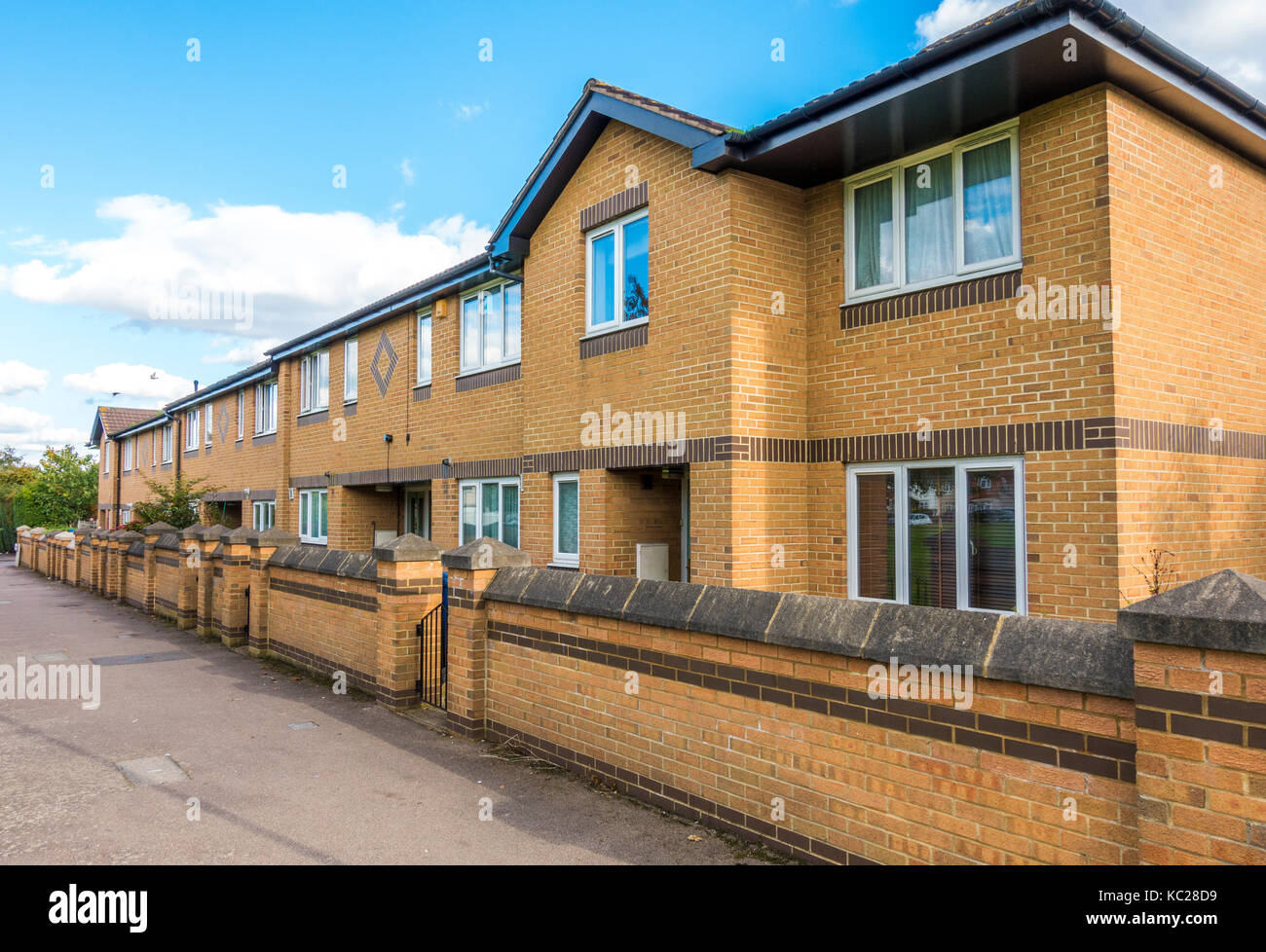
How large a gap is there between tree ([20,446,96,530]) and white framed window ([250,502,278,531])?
2964 cm

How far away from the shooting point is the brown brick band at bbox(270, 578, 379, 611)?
8.97 m

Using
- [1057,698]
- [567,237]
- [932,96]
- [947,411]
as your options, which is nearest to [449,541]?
[567,237]

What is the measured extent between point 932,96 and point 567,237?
4705 millimetres

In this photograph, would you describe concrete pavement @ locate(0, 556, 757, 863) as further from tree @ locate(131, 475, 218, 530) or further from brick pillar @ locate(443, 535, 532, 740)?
tree @ locate(131, 475, 218, 530)

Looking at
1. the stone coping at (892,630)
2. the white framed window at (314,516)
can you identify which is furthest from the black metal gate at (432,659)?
the white framed window at (314,516)

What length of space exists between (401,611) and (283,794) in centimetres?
269

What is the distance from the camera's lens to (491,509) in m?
12.3

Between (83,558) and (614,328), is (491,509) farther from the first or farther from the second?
(83,558)

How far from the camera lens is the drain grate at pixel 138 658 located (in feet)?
37.0

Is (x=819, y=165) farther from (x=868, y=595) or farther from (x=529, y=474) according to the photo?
(x=529, y=474)

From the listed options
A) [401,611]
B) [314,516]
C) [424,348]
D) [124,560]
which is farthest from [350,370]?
[401,611]

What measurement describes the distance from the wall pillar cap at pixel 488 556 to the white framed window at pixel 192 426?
2245 cm

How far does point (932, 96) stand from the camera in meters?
6.51
